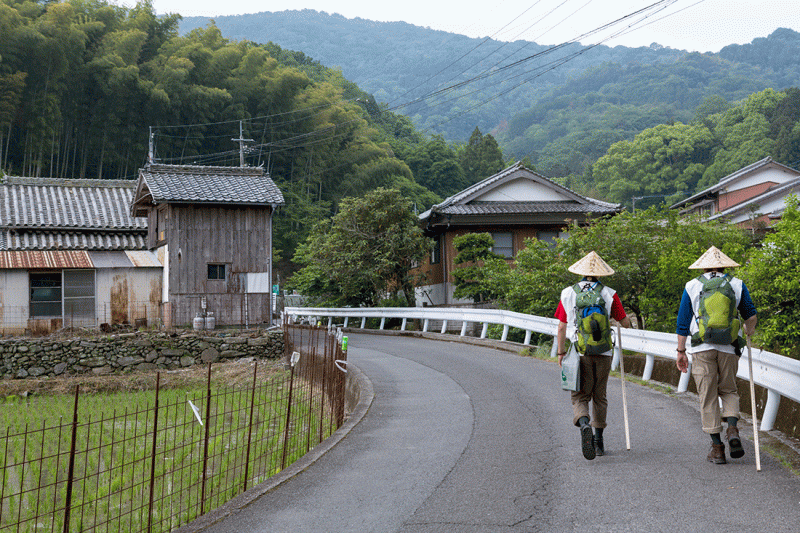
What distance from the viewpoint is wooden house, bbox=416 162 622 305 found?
29.2 metres

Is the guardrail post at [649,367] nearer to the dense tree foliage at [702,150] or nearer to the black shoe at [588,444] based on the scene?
the black shoe at [588,444]

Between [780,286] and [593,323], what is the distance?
95.0 inches

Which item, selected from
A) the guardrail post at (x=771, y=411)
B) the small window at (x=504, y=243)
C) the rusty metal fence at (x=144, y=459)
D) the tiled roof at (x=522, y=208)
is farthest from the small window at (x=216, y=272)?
the guardrail post at (x=771, y=411)

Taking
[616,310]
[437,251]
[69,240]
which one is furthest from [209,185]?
[616,310]

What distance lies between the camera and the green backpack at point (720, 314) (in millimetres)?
6066

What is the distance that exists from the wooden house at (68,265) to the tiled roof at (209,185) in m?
2.58

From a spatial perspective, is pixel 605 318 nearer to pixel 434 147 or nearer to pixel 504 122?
pixel 434 147

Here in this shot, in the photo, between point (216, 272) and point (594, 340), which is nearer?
point (594, 340)

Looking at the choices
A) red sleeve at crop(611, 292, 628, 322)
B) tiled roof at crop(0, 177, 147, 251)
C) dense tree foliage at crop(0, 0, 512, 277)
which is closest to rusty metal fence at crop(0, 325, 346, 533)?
red sleeve at crop(611, 292, 628, 322)

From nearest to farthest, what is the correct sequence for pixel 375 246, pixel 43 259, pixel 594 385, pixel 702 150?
pixel 594 385
pixel 43 259
pixel 375 246
pixel 702 150

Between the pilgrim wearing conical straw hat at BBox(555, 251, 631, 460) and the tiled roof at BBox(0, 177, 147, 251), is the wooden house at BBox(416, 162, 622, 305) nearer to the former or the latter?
the tiled roof at BBox(0, 177, 147, 251)

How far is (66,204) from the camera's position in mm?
25688

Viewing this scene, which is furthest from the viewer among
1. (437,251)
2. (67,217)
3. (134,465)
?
(437,251)

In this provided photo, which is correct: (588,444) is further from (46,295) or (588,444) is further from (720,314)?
(46,295)
